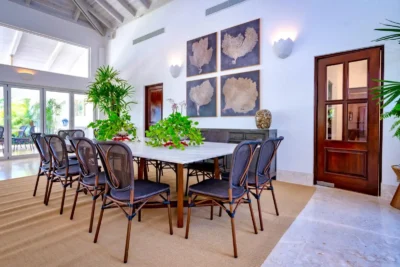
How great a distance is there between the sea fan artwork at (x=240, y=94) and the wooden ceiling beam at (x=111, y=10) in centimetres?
444

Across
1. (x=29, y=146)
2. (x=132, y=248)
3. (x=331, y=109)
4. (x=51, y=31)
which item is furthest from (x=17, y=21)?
(x=331, y=109)

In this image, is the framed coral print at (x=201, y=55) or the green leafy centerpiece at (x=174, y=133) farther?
the framed coral print at (x=201, y=55)

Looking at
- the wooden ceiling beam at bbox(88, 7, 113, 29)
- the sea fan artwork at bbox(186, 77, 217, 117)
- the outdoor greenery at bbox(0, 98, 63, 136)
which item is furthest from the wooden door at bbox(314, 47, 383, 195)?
the outdoor greenery at bbox(0, 98, 63, 136)

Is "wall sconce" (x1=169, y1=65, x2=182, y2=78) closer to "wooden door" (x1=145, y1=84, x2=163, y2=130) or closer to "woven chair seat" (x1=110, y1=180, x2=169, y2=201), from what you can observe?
"wooden door" (x1=145, y1=84, x2=163, y2=130)

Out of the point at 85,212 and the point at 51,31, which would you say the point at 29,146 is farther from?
the point at 85,212

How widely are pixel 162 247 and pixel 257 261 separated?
0.74 m

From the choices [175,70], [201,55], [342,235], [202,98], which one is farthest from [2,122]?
[342,235]

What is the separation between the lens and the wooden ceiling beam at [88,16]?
6.51m

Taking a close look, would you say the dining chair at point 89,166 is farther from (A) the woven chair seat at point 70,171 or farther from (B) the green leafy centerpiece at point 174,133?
(B) the green leafy centerpiece at point 174,133

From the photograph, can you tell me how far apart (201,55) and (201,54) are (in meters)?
0.02

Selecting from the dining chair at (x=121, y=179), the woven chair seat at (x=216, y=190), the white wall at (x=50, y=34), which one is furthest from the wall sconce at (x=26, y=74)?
the woven chair seat at (x=216, y=190)

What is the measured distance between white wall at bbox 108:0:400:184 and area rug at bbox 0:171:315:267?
4.56 ft

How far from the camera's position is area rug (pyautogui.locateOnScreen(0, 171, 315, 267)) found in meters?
1.60

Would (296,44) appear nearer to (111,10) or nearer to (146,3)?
(146,3)
